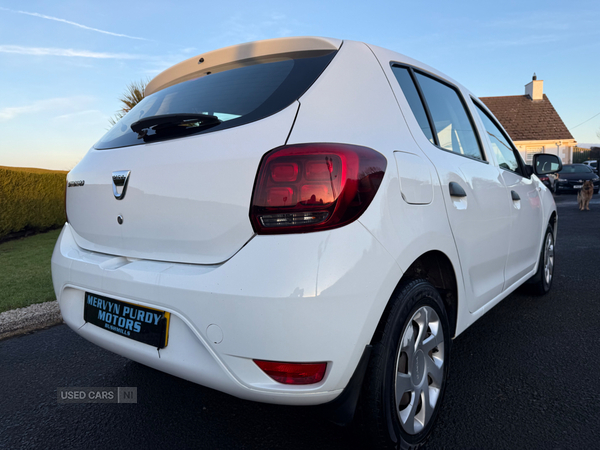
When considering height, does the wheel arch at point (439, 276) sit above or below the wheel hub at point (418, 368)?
above

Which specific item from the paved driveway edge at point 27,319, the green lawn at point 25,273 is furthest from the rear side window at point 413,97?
the green lawn at point 25,273

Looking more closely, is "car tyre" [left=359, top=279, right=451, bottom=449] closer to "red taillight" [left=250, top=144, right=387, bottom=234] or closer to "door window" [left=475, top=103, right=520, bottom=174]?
"red taillight" [left=250, top=144, right=387, bottom=234]

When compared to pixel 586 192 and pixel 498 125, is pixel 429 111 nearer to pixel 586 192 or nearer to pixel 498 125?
pixel 498 125

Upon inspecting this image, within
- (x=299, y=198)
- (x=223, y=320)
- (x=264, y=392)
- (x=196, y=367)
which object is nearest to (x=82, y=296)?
(x=196, y=367)

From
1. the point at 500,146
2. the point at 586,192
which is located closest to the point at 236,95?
the point at 500,146

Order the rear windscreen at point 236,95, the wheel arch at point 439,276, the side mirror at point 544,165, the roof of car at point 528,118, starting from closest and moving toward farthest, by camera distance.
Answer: the rear windscreen at point 236,95
the wheel arch at point 439,276
the side mirror at point 544,165
the roof of car at point 528,118

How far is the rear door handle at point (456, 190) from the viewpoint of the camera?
2016mm

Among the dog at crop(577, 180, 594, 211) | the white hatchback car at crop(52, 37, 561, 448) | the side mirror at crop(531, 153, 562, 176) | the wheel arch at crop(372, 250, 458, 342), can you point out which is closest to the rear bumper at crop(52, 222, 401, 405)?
the white hatchback car at crop(52, 37, 561, 448)

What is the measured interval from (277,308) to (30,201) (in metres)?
10.2

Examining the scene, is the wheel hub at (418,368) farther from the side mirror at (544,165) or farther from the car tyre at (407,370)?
the side mirror at (544,165)

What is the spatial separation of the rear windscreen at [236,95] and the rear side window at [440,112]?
0.52 meters

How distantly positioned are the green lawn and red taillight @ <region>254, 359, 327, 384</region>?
344cm

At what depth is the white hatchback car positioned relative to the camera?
143 cm

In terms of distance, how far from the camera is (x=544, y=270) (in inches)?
152
